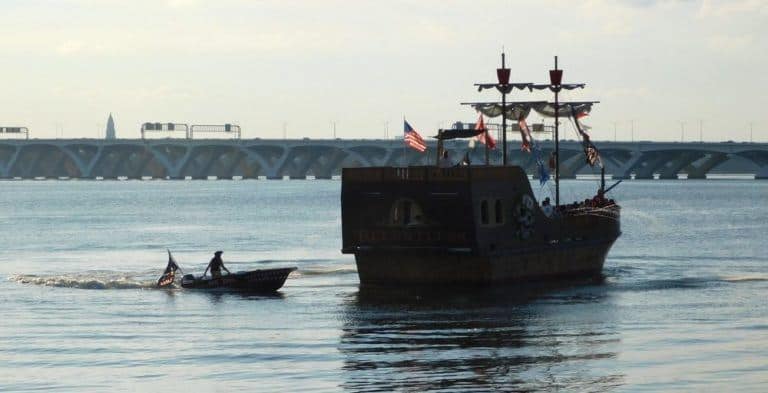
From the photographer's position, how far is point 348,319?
43938mm

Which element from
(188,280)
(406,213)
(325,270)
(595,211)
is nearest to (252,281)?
(188,280)

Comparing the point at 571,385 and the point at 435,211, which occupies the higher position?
the point at 435,211

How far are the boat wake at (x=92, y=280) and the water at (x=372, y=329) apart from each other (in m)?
0.09

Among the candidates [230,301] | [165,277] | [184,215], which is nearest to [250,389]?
[230,301]

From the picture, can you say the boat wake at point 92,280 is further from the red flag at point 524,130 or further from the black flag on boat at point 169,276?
the red flag at point 524,130

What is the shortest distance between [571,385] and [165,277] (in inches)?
1007

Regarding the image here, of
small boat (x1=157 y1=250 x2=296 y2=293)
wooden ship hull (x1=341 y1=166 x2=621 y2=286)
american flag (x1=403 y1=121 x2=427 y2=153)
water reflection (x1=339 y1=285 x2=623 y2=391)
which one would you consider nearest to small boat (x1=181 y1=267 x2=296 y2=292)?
small boat (x1=157 y1=250 x2=296 y2=293)

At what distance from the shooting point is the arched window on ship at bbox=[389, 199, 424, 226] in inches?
1977

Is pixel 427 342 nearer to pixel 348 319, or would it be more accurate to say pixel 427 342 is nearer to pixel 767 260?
pixel 348 319

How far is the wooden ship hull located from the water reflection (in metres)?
0.81

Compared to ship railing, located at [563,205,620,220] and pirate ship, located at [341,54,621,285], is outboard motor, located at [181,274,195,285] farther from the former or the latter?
ship railing, located at [563,205,620,220]

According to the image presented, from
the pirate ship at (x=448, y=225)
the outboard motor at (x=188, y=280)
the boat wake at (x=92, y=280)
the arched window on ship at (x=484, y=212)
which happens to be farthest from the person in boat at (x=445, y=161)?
the boat wake at (x=92, y=280)

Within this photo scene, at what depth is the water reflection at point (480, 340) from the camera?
32031 millimetres

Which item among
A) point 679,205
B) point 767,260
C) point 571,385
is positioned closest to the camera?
point 571,385
